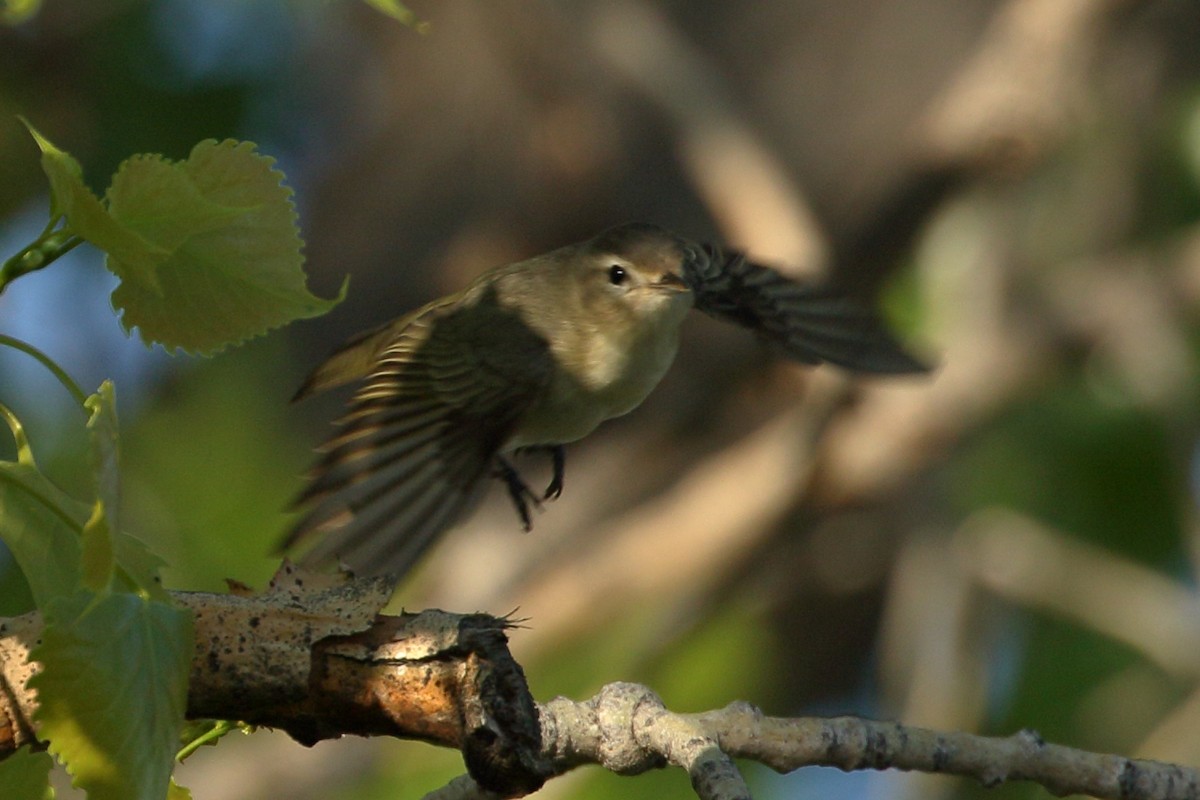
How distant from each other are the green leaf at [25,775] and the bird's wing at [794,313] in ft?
6.80

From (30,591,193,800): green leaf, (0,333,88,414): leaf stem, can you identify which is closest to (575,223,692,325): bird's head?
(0,333,88,414): leaf stem

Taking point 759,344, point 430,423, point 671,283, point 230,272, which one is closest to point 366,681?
point 230,272

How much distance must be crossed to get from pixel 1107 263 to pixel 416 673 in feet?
13.7

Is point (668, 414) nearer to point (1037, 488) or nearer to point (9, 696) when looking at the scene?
point (1037, 488)

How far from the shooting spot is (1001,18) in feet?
15.6

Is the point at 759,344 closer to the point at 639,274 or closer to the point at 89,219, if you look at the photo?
the point at 639,274

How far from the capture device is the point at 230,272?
56.7 inches

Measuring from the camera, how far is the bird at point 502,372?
9.63 ft

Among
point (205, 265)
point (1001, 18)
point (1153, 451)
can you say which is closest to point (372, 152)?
point (1001, 18)

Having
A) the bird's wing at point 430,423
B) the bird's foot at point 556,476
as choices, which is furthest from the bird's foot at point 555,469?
the bird's wing at point 430,423

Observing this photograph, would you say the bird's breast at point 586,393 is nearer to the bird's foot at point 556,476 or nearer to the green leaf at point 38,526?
the bird's foot at point 556,476

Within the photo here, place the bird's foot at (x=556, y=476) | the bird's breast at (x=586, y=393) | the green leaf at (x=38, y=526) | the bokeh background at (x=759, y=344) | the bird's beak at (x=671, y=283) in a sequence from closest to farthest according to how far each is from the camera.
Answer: the green leaf at (x=38, y=526) < the bird's foot at (x=556, y=476) < the bird's breast at (x=586, y=393) < the bird's beak at (x=671, y=283) < the bokeh background at (x=759, y=344)

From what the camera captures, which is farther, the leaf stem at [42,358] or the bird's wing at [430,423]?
the bird's wing at [430,423]

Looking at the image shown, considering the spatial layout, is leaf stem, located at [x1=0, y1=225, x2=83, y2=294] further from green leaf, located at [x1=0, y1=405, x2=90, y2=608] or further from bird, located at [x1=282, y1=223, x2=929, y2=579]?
bird, located at [x1=282, y1=223, x2=929, y2=579]
